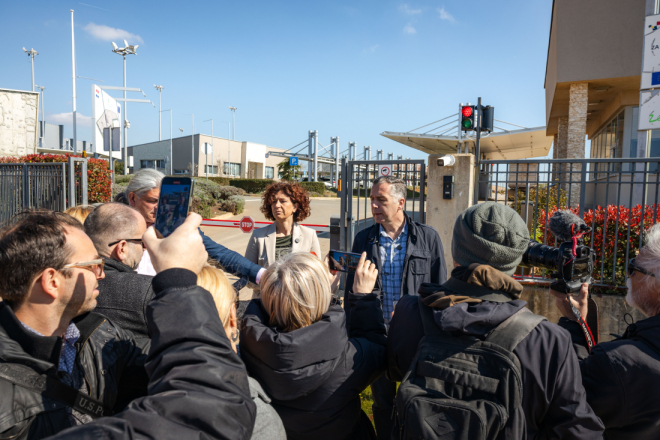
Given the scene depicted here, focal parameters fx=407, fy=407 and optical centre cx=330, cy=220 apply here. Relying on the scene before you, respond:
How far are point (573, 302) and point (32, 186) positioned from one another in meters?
10.6

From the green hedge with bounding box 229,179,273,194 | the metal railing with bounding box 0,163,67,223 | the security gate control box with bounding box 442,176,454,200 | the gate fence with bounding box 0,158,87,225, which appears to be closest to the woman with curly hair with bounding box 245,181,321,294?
the security gate control box with bounding box 442,176,454,200

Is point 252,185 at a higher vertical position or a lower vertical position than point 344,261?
higher

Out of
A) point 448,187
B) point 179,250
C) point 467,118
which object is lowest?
point 179,250

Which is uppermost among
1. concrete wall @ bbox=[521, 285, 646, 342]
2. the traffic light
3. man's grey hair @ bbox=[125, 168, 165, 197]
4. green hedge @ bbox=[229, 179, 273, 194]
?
the traffic light

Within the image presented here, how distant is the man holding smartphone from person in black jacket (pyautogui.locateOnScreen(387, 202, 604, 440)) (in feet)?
5.72

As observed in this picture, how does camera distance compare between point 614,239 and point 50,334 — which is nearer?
point 50,334

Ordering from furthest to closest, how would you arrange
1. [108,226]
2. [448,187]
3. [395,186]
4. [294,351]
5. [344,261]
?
1. [448,187]
2. [395,186]
3. [344,261]
4. [108,226]
5. [294,351]

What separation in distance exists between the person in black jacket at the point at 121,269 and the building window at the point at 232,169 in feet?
190

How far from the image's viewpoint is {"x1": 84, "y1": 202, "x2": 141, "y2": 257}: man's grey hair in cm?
221

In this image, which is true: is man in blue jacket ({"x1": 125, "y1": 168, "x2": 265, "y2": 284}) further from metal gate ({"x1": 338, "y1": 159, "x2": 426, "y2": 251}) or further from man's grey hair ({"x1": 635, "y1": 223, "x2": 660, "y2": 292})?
metal gate ({"x1": 338, "y1": 159, "x2": 426, "y2": 251})

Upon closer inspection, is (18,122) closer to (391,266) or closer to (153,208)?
(153,208)

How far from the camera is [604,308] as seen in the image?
525 centimetres

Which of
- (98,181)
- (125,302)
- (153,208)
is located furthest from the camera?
(98,181)

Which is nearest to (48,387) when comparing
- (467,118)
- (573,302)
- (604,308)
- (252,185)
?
(573,302)
